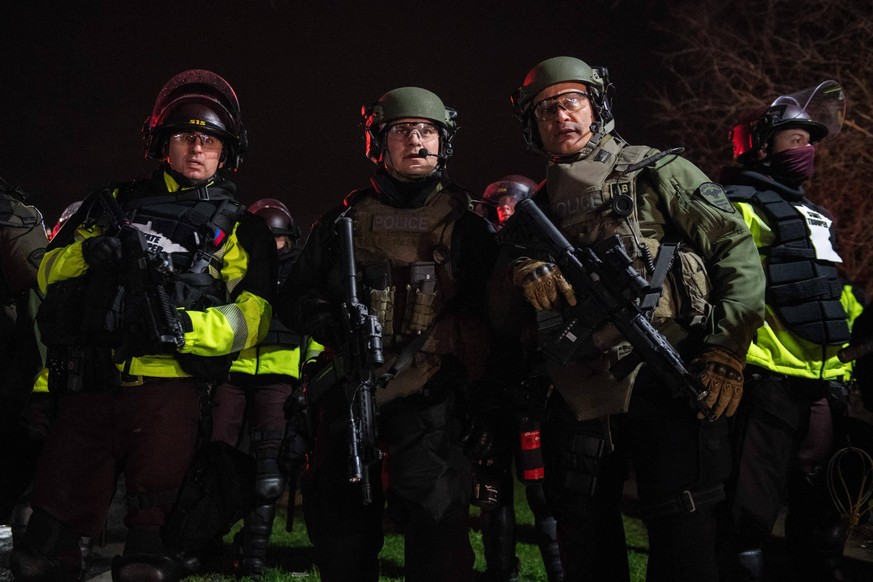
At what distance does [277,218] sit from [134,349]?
4.64 meters

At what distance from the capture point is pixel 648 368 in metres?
2.93

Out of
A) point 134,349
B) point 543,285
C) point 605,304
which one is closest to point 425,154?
point 543,285

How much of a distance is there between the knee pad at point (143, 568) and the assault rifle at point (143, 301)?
816 millimetres

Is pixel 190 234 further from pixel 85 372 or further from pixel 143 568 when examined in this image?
pixel 143 568

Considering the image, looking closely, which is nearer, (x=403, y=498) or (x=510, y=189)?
(x=403, y=498)

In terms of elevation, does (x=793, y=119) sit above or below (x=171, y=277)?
above

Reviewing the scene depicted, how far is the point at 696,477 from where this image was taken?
278cm

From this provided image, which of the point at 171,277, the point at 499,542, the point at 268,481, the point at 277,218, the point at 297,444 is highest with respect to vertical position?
the point at 277,218

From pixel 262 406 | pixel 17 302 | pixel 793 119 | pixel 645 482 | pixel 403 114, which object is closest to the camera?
pixel 645 482

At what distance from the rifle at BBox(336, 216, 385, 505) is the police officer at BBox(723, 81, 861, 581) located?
Answer: 67.2 inches

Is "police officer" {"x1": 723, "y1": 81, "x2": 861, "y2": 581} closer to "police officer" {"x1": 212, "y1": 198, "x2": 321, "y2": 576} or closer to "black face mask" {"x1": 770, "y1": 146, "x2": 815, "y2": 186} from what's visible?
"black face mask" {"x1": 770, "y1": 146, "x2": 815, "y2": 186}

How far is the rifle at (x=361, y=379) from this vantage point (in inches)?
119

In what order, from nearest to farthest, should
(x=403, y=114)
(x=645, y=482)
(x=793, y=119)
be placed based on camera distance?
(x=645, y=482) < (x=403, y=114) < (x=793, y=119)

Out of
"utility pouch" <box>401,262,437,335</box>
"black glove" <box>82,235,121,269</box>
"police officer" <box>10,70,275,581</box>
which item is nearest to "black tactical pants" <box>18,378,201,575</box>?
"police officer" <box>10,70,275,581</box>
